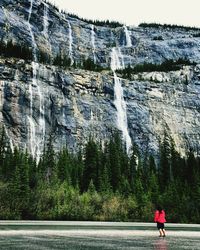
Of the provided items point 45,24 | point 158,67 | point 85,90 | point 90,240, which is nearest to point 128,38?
point 158,67

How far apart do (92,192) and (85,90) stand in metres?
54.5

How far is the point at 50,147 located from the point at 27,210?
111 feet

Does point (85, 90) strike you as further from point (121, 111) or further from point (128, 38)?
point (128, 38)

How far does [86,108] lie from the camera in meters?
114

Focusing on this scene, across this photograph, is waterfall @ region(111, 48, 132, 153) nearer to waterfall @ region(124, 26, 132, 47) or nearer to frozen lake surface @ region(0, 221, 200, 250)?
waterfall @ region(124, 26, 132, 47)

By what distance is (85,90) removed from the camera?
4670 inches

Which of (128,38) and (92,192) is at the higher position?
(128,38)

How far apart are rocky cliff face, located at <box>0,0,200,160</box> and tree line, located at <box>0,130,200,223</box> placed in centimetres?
1857

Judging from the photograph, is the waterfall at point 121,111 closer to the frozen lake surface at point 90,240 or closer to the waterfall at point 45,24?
the waterfall at point 45,24

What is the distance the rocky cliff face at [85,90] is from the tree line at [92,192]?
18575 mm

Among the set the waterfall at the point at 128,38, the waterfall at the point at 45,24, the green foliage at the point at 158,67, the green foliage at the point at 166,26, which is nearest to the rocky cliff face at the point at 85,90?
the waterfall at the point at 45,24

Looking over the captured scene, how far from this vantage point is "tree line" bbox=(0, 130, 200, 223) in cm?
5694

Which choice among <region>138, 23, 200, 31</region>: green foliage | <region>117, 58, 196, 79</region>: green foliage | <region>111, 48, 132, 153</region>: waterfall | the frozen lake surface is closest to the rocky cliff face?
<region>111, 48, 132, 153</region>: waterfall

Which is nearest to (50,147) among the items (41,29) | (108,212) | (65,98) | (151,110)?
(65,98)
